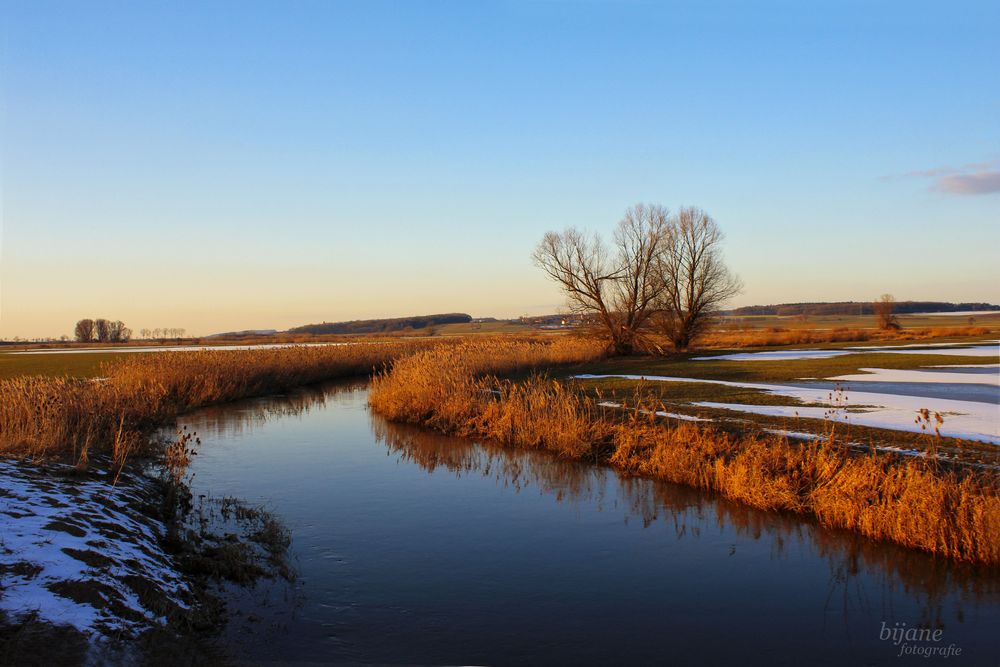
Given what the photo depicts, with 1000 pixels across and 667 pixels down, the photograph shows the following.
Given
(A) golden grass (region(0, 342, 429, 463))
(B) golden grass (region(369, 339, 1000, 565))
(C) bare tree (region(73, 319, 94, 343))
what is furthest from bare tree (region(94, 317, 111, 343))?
(B) golden grass (region(369, 339, 1000, 565))

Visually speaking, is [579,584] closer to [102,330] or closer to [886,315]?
[886,315]

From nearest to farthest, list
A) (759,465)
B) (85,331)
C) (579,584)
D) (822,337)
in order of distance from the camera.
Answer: (579,584) < (759,465) < (822,337) < (85,331)

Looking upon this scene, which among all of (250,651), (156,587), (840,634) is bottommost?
(840,634)

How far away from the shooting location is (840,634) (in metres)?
6.52

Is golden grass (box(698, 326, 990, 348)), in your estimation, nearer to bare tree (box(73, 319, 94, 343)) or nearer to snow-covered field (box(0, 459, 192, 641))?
snow-covered field (box(0, 459, 192, 641))

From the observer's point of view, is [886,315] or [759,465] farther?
[886,315]

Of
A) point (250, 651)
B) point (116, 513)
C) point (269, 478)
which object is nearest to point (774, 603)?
point (250, 651)

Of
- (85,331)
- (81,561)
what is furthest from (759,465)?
(85,331)

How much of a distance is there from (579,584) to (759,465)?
4.63 m

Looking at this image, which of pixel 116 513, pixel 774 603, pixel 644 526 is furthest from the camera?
pixel 644 526

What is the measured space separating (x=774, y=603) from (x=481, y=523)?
4643mm

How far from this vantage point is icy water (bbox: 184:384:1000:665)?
6.21 meters

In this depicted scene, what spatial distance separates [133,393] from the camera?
2008 cm

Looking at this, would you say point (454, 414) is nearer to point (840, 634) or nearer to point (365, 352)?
point (840, 634)
